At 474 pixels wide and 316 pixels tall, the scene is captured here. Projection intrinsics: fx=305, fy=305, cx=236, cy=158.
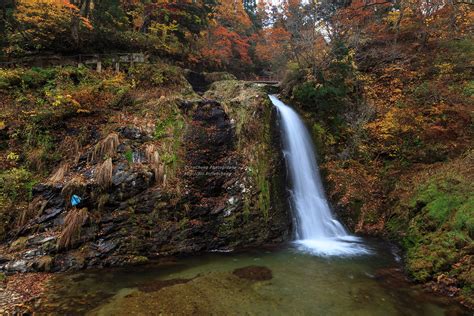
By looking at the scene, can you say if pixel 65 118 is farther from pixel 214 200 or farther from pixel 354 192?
pixel 354 192

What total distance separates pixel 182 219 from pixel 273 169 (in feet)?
12.7

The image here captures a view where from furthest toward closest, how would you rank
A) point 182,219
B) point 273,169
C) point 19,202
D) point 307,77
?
point 307,77
point 273,169
point 182,219
point 19,202

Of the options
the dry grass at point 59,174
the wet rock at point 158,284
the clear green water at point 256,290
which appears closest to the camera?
the clear green water at point 256,290

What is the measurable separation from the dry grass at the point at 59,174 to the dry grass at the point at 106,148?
0.75 metres

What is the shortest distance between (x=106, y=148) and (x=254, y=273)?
5.58 metres

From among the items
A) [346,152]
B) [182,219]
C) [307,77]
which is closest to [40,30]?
[182,219]

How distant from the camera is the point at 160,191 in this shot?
8914 mm

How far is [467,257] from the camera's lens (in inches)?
261

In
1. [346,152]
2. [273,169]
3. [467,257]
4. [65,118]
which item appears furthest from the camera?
[346,152]

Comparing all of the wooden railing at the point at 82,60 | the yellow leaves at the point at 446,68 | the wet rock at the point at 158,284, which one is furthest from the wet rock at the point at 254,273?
the yellow leaves at the point at 446,68

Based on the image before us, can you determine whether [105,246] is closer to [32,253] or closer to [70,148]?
[32,253]

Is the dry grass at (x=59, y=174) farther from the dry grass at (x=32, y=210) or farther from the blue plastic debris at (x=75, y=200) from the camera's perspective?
the blue plastic debris at (x=75, y=200)

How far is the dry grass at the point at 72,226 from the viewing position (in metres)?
7.46

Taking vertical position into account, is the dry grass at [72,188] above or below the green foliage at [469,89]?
below
